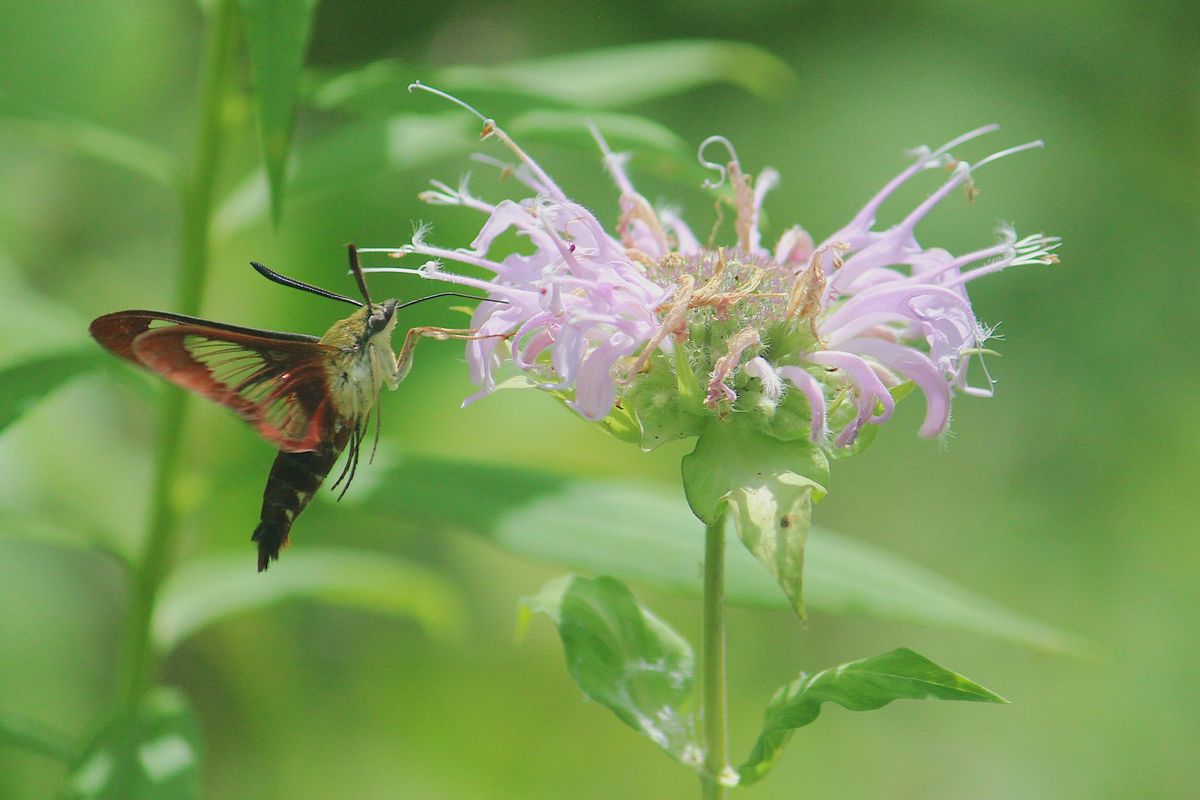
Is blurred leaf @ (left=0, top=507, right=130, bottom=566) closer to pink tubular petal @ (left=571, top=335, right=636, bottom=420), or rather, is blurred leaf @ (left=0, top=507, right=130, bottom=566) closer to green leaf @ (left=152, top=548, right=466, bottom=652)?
green leaf @ (left=152, top=548, right=466, bottom=652)

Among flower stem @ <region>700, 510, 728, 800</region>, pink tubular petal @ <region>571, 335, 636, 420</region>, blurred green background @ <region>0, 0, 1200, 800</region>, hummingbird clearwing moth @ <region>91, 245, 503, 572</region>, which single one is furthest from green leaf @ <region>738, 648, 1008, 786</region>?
blurred green background @ <region>0, 0, 1200, 800</region>

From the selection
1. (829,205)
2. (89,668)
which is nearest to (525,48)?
(829,205)

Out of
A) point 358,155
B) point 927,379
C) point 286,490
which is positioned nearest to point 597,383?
point 927,379

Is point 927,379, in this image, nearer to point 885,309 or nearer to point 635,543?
point 885,309

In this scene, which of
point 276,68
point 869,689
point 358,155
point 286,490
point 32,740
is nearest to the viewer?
point 869,689

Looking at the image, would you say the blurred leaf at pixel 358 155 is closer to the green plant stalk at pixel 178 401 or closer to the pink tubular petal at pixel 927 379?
the green plant stalk at pixel 178 401

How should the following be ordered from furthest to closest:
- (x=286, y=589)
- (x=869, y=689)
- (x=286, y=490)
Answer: (x=286, y=589), (x=286, y=490), (x=869, y=689)
